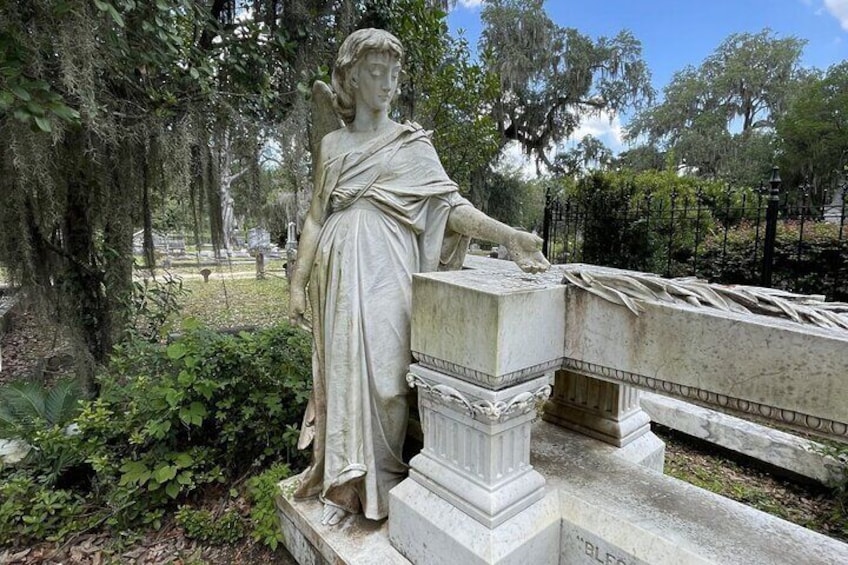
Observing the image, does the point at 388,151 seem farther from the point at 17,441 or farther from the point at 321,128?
the point at 17,441

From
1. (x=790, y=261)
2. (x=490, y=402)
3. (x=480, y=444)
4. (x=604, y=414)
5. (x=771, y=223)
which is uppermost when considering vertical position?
(x=771, y=223)

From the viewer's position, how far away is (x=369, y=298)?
1707mm

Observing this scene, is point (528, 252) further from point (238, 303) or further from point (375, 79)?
point (238, 303)

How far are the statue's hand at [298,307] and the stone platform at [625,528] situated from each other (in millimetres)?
798

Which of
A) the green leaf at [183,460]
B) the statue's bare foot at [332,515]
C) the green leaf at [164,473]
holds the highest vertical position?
the statue's bare foot at [332,515]

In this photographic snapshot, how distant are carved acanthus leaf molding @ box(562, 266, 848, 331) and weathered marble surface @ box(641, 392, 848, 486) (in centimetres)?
120

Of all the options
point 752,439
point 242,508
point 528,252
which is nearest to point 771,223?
point 752,439

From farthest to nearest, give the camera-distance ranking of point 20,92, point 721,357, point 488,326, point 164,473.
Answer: point 164,473 < point 20,92 < point 488,326 < point 721,357

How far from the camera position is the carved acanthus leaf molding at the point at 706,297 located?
129 centimetres

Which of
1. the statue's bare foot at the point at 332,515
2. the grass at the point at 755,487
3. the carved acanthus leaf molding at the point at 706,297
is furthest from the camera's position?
the grass at the point at 755,487

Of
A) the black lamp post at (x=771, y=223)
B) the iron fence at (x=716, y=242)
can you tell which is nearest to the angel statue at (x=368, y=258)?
the iron fence at (x=716, y=242)

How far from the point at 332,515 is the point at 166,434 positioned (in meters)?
1.24

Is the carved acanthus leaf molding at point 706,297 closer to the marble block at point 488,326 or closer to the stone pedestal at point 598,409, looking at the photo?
the marble block at point 488,326

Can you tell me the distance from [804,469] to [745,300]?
1967mm
